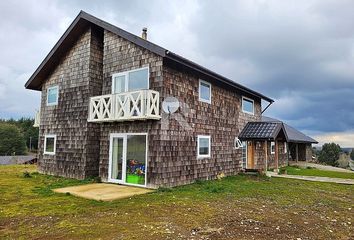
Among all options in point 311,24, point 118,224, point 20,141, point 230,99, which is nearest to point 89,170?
point 118,224

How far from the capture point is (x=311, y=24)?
13.4 meters

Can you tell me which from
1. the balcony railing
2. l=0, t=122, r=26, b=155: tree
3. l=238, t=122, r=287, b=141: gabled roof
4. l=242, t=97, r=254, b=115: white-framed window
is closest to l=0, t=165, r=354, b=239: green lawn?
the balcony railing

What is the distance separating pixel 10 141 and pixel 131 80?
6650 centimetres

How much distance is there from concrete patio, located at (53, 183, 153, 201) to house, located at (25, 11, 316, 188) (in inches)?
23.3

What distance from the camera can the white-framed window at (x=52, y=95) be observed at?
48.2ft

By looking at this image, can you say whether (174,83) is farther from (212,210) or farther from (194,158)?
(212,210)

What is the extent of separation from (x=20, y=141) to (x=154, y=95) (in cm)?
6865

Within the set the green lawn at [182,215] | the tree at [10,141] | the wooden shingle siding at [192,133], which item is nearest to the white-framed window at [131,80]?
the wooden shingle siding at [192,133]

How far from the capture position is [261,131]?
51.8ft

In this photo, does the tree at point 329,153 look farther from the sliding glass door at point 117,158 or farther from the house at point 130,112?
the sliding glass door at point 117,158

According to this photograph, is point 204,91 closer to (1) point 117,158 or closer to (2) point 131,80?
(2) point 131,80

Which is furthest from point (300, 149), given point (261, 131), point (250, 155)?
point (261, 131)

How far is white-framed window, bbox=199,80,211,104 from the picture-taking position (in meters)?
12.7

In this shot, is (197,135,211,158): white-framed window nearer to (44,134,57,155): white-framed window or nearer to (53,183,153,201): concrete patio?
(53,183,153,201): concrete patio
